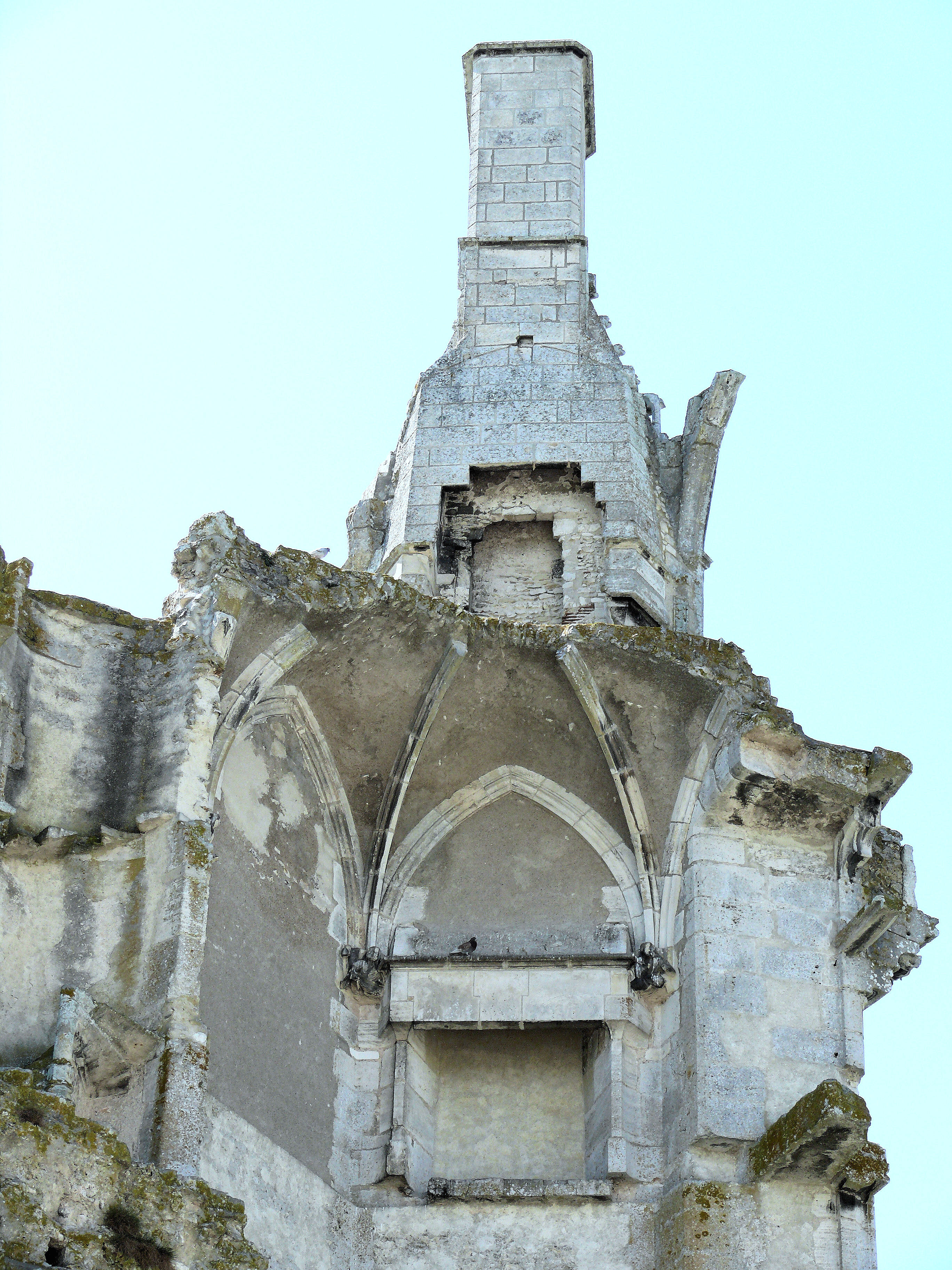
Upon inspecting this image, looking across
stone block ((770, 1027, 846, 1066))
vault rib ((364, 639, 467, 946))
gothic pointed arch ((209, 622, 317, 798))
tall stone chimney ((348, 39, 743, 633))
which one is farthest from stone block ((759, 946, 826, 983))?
gothic pointed arch ((209, 622, 317, 798))

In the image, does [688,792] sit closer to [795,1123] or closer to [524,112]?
[795,1123]

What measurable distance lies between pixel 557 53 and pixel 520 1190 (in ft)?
33.0

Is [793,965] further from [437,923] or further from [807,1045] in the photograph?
[437,923]

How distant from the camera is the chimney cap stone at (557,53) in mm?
18656

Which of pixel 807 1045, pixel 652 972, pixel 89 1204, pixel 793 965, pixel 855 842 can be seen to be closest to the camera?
pixel 89 1204

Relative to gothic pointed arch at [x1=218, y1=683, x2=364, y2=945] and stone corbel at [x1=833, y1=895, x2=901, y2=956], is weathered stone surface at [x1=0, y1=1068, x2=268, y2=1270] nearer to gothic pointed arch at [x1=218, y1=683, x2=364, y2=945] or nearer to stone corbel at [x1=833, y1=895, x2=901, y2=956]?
gothic pointed arch at [x1=218, y1=683, x2=364, y2=945]

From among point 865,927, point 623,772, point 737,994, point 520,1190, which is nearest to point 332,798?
point 623,772

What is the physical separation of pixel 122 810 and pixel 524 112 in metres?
8.60

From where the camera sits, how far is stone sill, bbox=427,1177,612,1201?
1261 centimetres

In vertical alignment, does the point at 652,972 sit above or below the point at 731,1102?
above

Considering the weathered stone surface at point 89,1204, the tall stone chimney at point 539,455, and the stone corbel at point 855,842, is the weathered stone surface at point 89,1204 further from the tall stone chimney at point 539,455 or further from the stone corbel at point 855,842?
the tall stone chimney at point 539,455

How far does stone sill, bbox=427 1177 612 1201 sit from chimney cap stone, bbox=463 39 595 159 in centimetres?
936

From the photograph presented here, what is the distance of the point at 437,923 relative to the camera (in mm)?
13680

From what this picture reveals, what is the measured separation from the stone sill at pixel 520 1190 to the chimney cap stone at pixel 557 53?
30.7ft
